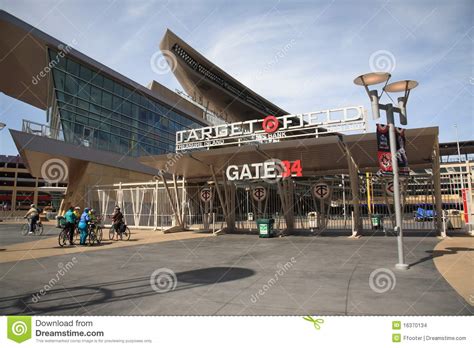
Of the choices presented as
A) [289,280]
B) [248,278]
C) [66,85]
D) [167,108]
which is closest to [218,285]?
[248,278]

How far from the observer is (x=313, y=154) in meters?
16.6

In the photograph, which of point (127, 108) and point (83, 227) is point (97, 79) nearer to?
point (127, 108)

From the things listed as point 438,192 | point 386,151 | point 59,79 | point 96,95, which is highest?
point 59,79

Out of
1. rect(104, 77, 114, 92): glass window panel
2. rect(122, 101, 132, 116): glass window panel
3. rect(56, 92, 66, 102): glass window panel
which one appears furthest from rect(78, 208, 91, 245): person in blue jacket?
rect(122, 101, 132, 116): glass window panel

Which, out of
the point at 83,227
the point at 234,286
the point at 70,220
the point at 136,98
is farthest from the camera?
the point at 136,98

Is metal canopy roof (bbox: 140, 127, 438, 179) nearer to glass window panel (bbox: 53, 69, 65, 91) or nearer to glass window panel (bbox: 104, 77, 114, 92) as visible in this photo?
glass window panel (bbox: 53, 69, 65, 91)

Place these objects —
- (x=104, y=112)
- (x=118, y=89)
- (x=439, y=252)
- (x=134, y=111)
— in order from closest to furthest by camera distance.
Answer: (x=439, y=252)
(x=104, y=112)
(x=118, y=89)
(x=134, y=111)

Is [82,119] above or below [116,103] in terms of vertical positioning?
below

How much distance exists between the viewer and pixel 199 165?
20.0 metres

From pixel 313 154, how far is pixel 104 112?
95.7 feet

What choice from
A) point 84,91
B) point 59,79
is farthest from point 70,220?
point 84,91
